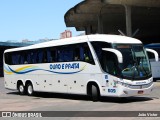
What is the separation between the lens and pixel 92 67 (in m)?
18.2

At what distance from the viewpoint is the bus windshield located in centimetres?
1683

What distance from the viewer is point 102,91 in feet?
57.8

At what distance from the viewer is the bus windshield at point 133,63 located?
16.8 meters

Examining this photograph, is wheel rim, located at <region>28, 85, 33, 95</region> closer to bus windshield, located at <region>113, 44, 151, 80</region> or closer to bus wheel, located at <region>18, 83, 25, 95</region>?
bus wheel, located at <region>18, 83, 25, 95</region>

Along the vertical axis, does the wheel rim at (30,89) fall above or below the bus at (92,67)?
below

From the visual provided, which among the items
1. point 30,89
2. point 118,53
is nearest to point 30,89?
point 30,89

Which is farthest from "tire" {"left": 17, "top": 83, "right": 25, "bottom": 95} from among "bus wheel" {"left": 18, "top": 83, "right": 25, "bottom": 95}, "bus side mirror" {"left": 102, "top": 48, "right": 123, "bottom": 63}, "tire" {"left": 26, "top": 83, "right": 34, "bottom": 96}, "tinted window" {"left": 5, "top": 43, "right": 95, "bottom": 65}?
"bus side mirror" {"left": 102, "top": 48, "right": 123, "bottom": 63}

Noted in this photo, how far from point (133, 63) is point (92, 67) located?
208cm

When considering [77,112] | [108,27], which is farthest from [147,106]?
[108,27]

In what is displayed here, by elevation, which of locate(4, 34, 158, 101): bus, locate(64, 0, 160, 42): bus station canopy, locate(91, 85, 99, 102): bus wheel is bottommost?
locate(91, 85, 99, 102): bus wheel

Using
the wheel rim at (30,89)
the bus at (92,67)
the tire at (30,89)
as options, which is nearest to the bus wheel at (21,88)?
the tire at (30,89)

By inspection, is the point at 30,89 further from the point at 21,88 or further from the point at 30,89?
the point at 21,88

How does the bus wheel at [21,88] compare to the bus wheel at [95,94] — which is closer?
the bus wheel at [95,94]

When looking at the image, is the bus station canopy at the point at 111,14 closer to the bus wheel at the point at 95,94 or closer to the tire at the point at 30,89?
the tire at the point at 30,89
